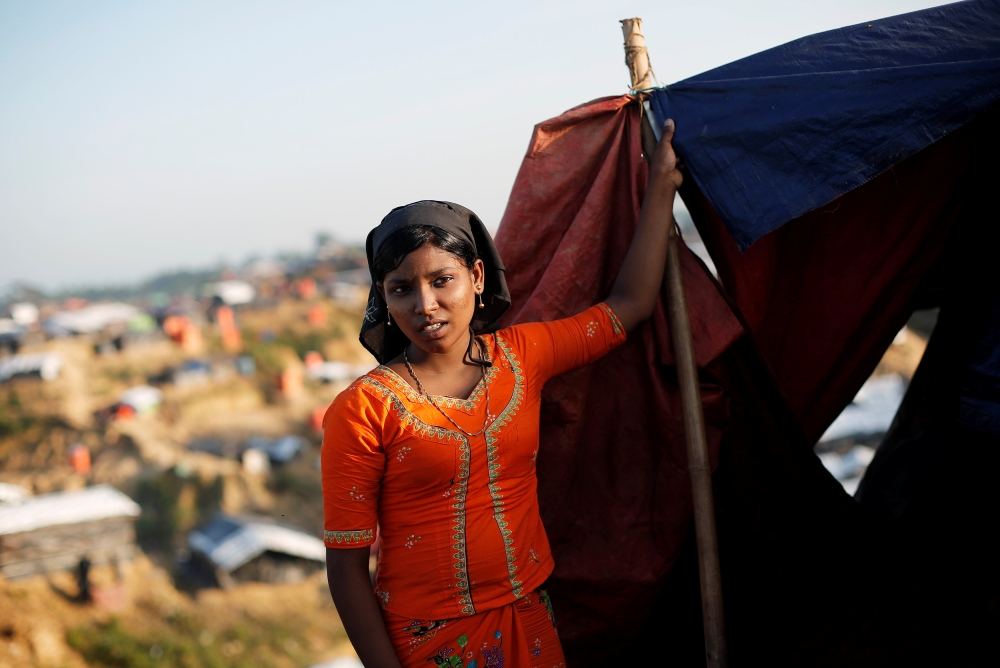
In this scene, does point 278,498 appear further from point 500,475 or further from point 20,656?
point 500,475

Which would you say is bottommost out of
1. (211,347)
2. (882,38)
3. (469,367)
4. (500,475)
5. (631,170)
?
(211,347)

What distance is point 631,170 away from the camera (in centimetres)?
235

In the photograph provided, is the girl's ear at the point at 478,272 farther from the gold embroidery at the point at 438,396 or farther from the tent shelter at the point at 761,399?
the tent shelter at the point at 761,399

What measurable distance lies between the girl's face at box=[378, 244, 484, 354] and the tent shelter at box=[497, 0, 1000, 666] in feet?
1.80

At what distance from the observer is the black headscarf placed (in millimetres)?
1867

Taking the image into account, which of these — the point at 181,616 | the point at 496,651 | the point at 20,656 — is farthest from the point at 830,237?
the point at 181,616

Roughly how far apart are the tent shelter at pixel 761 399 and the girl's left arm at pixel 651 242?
7 centimetres

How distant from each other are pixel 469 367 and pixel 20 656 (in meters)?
19.7

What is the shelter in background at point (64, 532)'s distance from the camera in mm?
19172

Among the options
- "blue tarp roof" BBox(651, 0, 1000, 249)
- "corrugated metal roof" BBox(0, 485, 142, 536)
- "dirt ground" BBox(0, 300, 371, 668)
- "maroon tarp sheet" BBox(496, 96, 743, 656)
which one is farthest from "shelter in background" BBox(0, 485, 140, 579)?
"blue tarp roof" BBox(651, 0, 1000, 249)

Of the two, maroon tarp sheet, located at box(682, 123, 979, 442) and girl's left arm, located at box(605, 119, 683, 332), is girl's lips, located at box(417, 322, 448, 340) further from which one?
maroon tarp sheet, located at box(682, 123, 979, 442)

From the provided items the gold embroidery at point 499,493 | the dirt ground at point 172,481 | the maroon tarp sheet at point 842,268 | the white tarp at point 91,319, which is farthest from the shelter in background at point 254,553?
the gold embroidery at point 499,493

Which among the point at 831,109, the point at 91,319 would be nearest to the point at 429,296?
the point at 831,109

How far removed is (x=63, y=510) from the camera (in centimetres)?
1970
